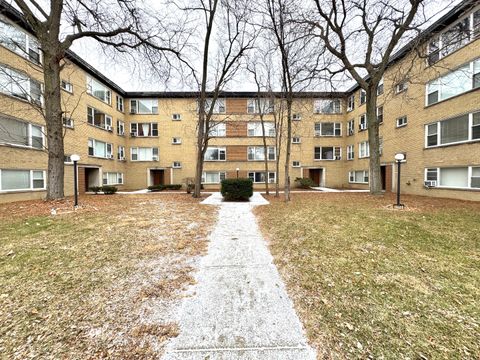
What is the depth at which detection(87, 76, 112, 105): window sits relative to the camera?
18.6m

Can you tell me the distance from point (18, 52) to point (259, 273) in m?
18.2

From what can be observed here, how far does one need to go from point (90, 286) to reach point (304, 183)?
21.6 metres

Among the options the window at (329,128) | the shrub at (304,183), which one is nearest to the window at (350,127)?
the window at (329,128)

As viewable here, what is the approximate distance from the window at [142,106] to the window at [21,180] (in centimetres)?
1263

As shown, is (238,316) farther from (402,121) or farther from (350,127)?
(350,127)

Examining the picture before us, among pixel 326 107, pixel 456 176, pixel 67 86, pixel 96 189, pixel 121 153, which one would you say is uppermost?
pixel 326 107

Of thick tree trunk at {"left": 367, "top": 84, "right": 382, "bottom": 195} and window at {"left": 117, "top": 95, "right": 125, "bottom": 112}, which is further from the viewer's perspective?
window at {"left": 117, "top": 95, "right": 125, "bottom": 112}

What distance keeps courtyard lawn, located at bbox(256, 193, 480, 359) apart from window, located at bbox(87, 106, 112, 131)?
20.2 metres

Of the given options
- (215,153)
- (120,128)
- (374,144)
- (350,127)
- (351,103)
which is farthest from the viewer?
(215,153)

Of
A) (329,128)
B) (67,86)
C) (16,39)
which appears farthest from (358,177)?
(16,39)

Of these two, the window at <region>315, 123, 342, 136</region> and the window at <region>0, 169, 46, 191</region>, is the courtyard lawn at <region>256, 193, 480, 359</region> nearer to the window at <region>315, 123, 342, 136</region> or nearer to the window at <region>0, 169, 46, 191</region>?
the window at <region>0, 169, 46, 191</region>

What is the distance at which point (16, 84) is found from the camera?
11.6m

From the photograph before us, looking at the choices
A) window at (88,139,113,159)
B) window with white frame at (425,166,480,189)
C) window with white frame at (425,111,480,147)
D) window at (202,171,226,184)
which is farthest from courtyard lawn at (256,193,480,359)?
window at (88,139,113,159)

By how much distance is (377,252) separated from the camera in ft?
14.3
